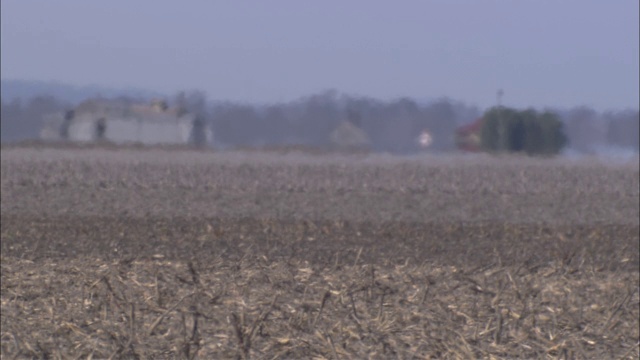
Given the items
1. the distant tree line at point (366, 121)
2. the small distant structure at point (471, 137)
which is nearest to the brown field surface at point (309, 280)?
the distant tree line at point (366, 121)

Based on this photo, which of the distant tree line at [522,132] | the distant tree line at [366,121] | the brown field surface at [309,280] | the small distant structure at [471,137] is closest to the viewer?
A: the brown field surface at [309,280]

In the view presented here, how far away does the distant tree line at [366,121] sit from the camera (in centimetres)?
2541

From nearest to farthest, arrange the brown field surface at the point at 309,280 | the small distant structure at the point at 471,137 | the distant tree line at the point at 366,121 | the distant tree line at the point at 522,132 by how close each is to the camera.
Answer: the brown field surface at the point at 309,280 < the distant tree line at the point at 366,121 < the distant tree line at the point at 522,132 < the small distant structure at the point at 471,137

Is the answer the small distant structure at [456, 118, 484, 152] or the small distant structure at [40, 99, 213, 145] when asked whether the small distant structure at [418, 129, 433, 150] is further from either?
the small distant structure at [40, 99, 213, 145]

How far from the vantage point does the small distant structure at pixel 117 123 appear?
29.0m

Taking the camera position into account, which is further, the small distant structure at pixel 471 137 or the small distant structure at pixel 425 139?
the small distant structure at pixel 471 137

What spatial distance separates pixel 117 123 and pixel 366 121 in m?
7.84

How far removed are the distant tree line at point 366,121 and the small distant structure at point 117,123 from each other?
0.43m

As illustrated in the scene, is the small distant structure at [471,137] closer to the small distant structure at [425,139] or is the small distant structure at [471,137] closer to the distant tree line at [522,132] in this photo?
the distant tree line at [522,132]

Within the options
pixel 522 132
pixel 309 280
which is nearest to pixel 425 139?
pixel 522 132

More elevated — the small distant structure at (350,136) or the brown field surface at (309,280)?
the small distant structure at (350,136)

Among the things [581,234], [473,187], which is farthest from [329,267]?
[473,187]

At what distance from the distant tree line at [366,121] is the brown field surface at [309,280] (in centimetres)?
200

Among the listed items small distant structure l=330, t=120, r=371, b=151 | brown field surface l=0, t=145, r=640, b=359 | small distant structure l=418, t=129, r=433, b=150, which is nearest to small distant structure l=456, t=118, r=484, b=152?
small distant structure l=418, t=129, r=433, b=150
